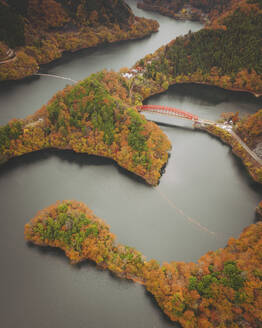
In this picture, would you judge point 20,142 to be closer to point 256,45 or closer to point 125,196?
point 125,196

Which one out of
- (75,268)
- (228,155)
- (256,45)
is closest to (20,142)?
(75,268)

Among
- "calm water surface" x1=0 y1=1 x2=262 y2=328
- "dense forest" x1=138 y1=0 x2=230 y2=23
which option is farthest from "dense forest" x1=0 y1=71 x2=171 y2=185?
"dense forest" x1=138 y1=0 x2=230 y2=23

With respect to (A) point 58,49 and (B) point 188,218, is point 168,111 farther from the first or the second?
(A) point 58,49

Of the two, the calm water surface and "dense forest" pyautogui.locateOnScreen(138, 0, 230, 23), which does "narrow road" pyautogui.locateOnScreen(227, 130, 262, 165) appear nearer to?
the calm water surface

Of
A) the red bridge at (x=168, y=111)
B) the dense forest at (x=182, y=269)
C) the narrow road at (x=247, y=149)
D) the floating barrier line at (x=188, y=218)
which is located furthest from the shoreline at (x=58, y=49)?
the narrow road at (x=247, y=149)

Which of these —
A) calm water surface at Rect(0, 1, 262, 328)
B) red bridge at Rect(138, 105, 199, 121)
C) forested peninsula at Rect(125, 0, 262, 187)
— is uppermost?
forested peninsula at Rect(125, 0, 262, 187)

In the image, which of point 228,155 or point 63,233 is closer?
point 63,233

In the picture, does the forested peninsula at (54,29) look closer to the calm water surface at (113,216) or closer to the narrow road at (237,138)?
the calm water surface at (113,216)

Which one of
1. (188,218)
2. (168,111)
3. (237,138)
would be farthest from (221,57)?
(188,218)
